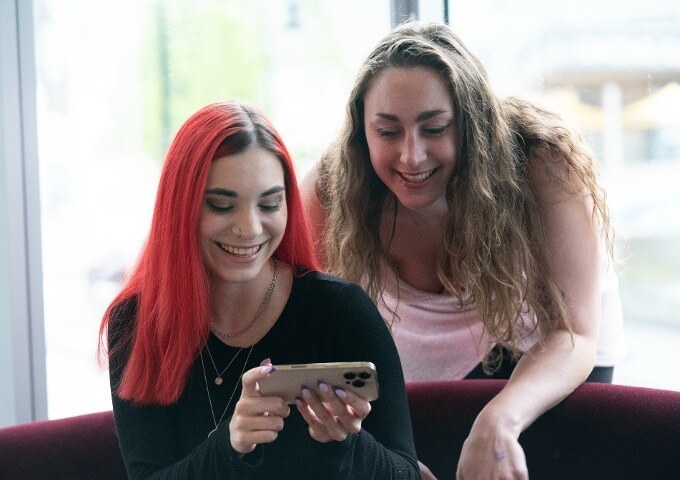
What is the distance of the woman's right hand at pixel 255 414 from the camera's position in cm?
129

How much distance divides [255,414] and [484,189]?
0.64 meters

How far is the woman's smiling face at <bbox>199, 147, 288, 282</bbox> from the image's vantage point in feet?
4.84

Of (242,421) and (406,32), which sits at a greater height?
(406,32)

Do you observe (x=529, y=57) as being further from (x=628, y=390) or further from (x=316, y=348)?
(x=316, y=348)

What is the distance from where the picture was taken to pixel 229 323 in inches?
63.9

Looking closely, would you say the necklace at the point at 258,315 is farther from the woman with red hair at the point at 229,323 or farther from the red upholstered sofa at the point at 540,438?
the red upholstered sofa at the point at 540,438

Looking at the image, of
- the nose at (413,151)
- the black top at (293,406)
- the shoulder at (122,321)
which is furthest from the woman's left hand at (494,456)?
the shoulder at (122,321)

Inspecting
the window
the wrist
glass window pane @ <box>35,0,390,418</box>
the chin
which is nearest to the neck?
the chin

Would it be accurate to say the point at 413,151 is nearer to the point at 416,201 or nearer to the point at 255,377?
the point at 416,201

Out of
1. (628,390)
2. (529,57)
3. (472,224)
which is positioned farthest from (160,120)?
(628,390)

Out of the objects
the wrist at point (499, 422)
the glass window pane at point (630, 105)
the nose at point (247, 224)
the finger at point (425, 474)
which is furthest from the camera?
the glass window pane at point (630, 105)

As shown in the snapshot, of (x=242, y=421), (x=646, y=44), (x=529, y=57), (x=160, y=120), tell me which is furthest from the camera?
(x=160, y=120)

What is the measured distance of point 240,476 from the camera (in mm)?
1386

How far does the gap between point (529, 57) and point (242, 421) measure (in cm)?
178
